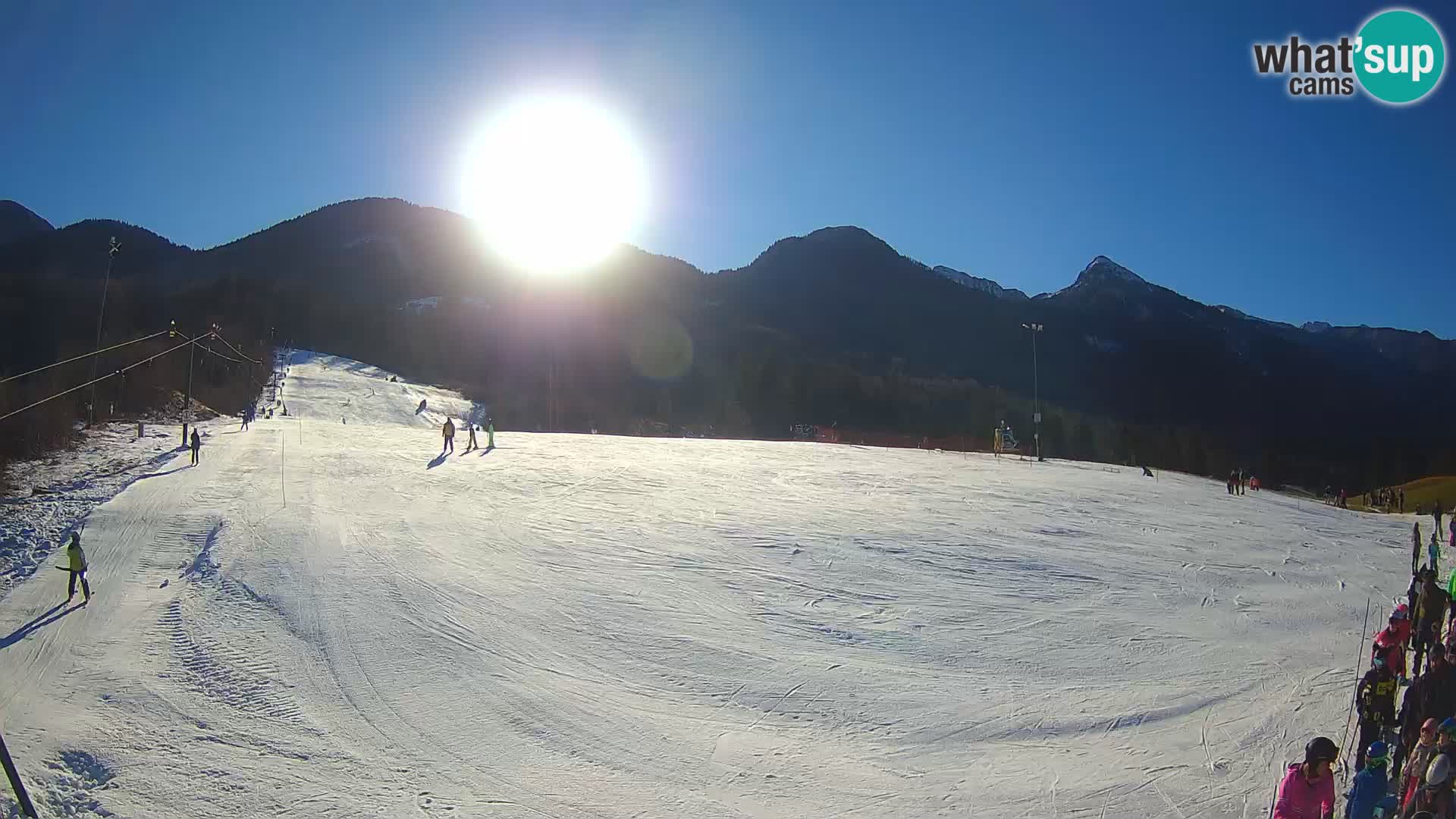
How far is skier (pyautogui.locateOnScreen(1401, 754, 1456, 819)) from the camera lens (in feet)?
15.0

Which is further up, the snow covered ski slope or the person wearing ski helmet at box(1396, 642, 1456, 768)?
the person wearing ski helmet at box(1396, 642, 1456, 768)

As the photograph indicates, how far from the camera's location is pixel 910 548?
50.7 ft

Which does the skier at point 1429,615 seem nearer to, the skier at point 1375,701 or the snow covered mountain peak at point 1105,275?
the skier at point 1375,701

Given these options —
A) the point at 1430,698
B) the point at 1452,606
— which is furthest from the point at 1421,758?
the point at 1452,606

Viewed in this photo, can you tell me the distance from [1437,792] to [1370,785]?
2.10 feet

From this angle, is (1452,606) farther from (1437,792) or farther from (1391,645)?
(1437,792)

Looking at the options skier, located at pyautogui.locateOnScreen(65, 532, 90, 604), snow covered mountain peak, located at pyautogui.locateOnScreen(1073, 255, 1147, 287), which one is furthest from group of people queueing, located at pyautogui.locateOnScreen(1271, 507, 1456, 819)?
snow covered mountain peak, located at pyautogui.locateOnScreen(1073, 255, 1147, 287)

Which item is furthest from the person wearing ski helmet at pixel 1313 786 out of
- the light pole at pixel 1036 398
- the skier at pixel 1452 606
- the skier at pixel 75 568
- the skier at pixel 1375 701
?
the light pole at pixel 1036 398

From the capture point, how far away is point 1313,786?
512 centimetres

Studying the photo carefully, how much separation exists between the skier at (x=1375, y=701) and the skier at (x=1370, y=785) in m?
1.40

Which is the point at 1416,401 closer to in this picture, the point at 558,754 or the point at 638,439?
the point at 638,439

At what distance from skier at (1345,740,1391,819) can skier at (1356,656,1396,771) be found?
4.60 feet

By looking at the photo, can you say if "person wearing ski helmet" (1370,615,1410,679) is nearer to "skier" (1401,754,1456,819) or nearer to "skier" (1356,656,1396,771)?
"skier" (1356,656,1396,771)

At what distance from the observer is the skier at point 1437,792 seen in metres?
4.56
